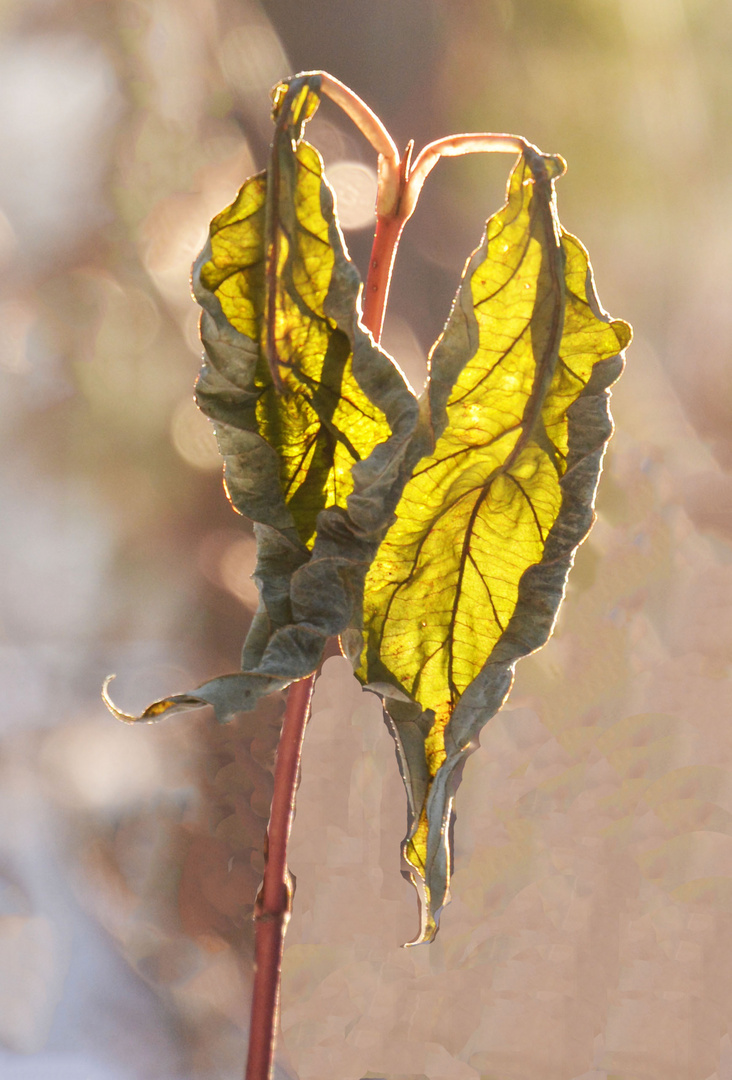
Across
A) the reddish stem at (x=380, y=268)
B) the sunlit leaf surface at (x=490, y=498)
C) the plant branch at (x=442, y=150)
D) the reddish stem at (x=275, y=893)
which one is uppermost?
the plant branch at (x=442, y=150)

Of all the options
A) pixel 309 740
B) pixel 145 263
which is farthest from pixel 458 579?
pixel 145 263

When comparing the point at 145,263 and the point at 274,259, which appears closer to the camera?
the point at 274,259

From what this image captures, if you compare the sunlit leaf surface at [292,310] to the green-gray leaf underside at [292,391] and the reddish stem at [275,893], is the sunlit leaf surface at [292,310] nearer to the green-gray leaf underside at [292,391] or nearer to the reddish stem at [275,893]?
the green-gray leaf underside at [292,391]

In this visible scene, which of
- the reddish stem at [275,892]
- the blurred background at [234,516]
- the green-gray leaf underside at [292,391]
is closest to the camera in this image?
the green-gray leaf underside at [292,391]

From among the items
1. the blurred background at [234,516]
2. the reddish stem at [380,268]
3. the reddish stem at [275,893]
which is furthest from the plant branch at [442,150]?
the blurred background at [234,516]

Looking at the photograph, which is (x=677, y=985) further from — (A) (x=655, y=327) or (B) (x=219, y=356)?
(B) (x=219, y=356)

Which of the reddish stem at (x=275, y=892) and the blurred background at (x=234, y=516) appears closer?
the reddish stem at (x=275, y=892)
